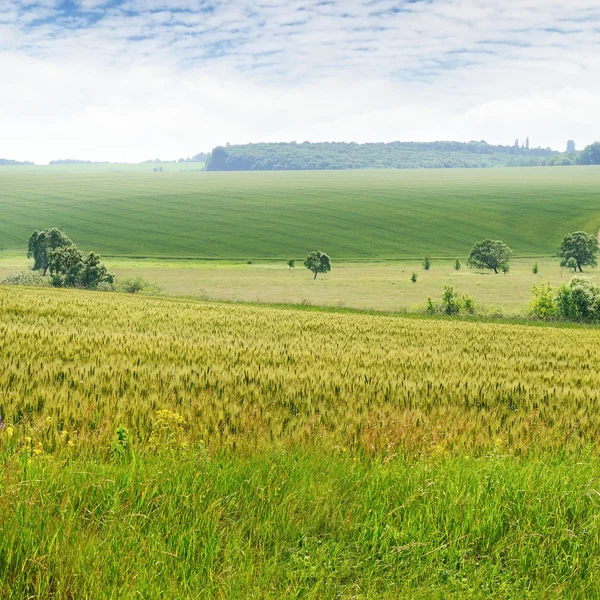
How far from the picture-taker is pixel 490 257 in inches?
4124

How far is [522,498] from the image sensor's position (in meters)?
4.56

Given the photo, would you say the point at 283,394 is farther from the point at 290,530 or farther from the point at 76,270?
the point at 76,270

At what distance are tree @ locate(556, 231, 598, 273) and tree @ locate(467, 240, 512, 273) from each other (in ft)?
31.2

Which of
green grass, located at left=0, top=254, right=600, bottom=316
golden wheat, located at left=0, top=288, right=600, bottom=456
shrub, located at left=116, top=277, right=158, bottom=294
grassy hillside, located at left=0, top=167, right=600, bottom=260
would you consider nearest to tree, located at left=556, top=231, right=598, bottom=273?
green grass, located at left=0, top=254, right=600, bottom=316

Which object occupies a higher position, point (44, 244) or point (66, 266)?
point (44, 244)

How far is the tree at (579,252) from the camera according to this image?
342 feet

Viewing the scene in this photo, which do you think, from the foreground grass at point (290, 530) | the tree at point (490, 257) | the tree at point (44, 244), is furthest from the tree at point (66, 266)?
the foreground grass at point (290, 530)

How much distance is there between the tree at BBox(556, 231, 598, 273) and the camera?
10425cm

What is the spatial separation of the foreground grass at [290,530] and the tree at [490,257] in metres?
104

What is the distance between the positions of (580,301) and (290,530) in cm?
4478

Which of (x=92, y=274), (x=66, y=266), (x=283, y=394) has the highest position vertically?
(x=283, y=394)

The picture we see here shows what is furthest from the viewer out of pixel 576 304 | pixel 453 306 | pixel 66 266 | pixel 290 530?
pixel 66 266

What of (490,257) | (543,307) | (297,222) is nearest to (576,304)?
(543,307)

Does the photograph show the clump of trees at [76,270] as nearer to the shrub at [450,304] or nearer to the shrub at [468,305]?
the shrub at [450,304]
